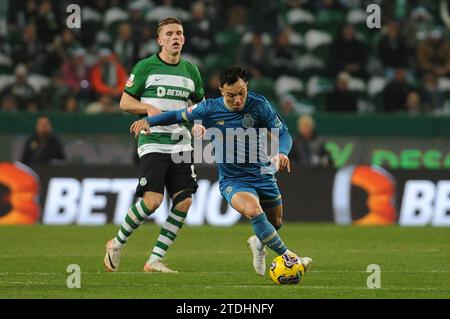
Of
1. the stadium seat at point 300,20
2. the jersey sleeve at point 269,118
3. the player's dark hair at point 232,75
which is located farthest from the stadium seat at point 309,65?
the player's dark hair at point 232,75

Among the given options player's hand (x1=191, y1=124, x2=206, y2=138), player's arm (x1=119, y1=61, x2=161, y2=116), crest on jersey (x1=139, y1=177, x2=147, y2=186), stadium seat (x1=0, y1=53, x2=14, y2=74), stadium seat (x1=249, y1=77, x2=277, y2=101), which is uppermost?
stadium seat (x1=0, y1=53, x2=14, y2=74)

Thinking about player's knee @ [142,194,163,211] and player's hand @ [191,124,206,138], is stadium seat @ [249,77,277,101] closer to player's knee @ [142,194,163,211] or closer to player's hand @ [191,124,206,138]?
player's knee @ [142,194,163,211]

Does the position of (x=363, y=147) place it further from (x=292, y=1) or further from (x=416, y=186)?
(x=292, y=1)

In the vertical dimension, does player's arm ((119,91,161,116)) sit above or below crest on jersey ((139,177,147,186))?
above

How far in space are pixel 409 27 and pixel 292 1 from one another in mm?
2480

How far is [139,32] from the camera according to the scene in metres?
23.3

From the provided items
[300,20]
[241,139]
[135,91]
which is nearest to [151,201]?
[135,91]

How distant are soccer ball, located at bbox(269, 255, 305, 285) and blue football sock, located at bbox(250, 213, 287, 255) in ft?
0.57

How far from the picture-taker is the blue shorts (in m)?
10.9

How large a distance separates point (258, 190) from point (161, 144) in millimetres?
1322

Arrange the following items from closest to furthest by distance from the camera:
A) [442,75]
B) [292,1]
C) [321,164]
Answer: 1. [321,164]
2. [442,75]
3. [292,1]

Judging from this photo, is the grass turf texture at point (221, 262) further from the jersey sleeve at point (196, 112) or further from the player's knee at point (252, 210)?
the jersey sleeve at point (196, 112)

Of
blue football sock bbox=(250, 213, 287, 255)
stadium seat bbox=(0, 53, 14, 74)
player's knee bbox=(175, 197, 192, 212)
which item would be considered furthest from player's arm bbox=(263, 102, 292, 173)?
stadium seat bbox=(0, 53, 14, 74)
